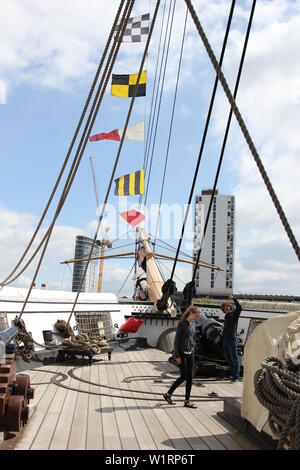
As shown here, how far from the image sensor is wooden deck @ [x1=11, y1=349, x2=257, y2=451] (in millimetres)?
4113

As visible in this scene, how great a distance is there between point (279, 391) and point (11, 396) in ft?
8.63

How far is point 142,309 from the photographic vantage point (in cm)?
1466

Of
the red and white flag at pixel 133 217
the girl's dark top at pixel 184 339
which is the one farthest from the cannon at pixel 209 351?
the red and white flag at pixel 133 217

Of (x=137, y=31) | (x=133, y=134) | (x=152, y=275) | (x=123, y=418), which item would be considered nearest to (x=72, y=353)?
(x=123, y=418)

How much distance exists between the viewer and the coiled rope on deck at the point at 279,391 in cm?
312

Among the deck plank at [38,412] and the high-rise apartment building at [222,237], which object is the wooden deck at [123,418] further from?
the high-rise apartment building at [222,237]

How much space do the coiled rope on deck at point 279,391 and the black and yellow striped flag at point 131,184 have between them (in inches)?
619

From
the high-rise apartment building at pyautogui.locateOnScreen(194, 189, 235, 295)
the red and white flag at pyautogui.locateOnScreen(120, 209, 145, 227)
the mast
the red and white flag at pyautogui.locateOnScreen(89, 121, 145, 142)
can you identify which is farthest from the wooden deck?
the high-rise apartment building at pyautogui.locateOnScreen(194, 189, 235, 295)

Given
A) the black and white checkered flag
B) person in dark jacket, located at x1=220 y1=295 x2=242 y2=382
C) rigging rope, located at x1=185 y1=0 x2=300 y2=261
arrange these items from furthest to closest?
1. the black and white checkered flag
2. person in dark jacket, located at x1=220 y1=295 x2=242 y2=382
3. rigging rope, located at x1=185 y1=0 x2=300 y2=261

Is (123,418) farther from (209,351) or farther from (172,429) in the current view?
(209,351)

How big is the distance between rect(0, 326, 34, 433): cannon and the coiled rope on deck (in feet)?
7.59

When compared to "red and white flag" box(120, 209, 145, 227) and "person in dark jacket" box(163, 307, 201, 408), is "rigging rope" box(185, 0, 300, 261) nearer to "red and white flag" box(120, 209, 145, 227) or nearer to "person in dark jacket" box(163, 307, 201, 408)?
"person in dark jacket" box(163, 307, 201, 408)
